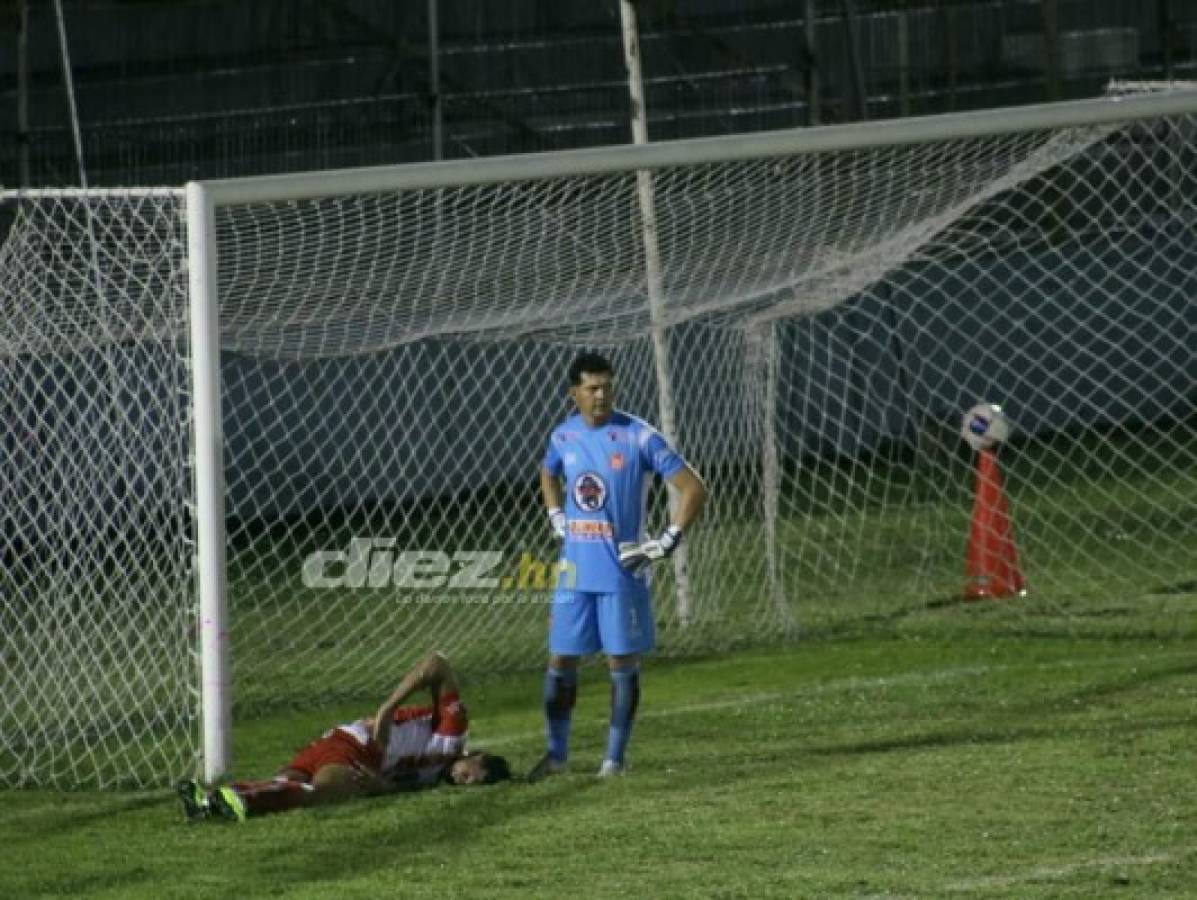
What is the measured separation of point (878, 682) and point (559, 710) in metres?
2.41

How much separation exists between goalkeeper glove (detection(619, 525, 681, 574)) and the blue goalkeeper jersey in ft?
0.17

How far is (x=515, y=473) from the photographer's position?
1633 cm

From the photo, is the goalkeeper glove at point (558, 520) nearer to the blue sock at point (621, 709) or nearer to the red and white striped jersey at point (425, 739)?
the blue sock at point (621, 709)

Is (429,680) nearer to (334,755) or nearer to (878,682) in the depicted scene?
(334,755)

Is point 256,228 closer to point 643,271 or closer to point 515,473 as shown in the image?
point 643,271

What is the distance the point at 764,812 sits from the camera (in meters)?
9.45

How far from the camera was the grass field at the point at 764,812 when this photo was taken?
27.7 ft

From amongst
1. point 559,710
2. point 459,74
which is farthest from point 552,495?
point 459,74

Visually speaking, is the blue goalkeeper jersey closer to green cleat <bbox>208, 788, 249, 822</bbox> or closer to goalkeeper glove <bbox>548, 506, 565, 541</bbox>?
goalkeeper glove <bbox>548, 506, 565, 541</bbox>

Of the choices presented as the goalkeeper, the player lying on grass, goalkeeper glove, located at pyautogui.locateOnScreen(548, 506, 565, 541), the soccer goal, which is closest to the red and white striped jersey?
the player lying on grass

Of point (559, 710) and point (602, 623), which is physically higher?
point (602, 623)

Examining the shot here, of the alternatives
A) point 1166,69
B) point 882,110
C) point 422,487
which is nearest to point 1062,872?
point 422,487

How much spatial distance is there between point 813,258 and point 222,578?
395 centimetres

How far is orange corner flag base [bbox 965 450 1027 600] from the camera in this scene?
14.7 m
